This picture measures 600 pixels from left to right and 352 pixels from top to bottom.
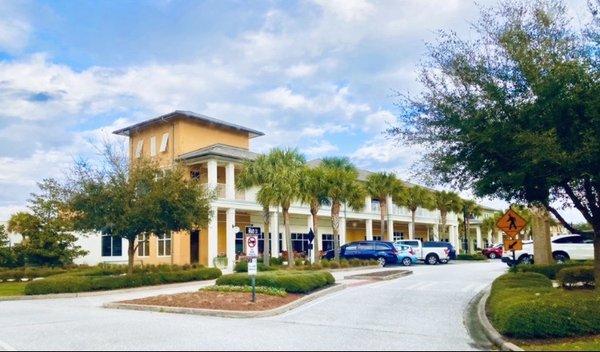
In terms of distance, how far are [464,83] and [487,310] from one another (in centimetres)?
599

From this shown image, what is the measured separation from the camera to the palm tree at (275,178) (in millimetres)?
32719

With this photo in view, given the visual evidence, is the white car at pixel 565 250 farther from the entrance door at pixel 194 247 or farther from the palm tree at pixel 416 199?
the entrance door at pixel 194 247

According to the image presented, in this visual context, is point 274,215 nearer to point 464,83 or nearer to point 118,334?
point 464,83

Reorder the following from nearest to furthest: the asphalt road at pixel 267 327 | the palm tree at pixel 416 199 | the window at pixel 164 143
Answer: the asphalt road at pixel 267 327, the window at pixel 164 143, the palm tree at pixel 416 199

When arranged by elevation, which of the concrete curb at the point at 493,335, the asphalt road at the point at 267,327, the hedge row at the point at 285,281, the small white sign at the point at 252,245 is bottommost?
the concrete curb at the point at 493,335

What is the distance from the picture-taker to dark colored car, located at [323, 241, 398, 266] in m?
39.7

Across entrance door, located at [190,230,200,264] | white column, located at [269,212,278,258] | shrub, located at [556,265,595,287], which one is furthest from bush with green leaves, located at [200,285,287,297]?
white column, located at [269,212,278,258]

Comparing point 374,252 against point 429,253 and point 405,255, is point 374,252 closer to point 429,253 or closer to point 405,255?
point 405,255

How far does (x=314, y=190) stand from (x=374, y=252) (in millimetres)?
6681

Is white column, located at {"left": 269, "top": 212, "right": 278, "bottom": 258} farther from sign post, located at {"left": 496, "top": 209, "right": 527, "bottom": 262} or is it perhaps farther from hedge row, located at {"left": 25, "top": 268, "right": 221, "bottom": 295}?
sign post, located at {"left": 496, "top": 209, "right": 527, "bottom": 262}

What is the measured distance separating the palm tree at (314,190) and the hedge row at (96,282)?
34.0 ft

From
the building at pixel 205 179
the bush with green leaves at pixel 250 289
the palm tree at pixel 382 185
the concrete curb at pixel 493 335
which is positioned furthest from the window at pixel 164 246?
the concrete curb at pixel 493 335

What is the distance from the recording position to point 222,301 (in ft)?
53.7

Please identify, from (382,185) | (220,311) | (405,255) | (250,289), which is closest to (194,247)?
(405,255)
